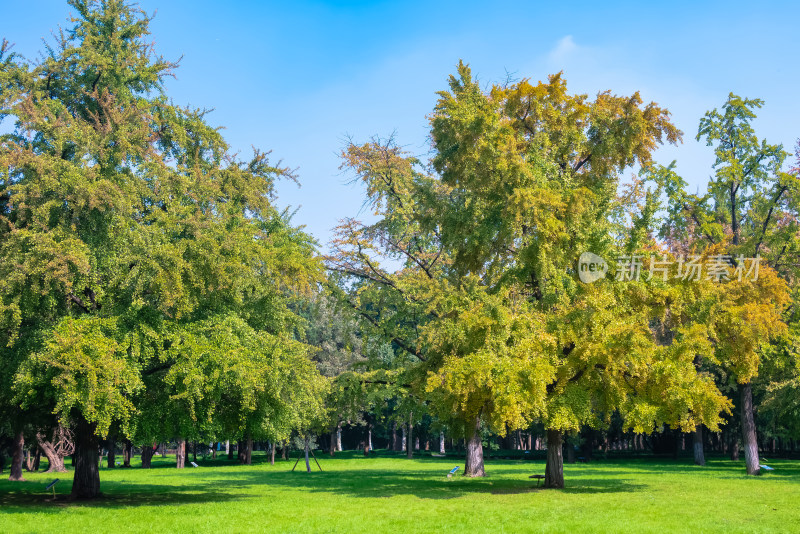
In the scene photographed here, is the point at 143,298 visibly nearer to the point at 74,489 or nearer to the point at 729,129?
the point at 74,489

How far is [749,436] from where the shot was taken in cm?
3269

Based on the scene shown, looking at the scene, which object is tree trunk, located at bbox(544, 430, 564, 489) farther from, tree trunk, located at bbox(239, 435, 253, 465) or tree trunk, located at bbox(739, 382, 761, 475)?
tree trunk, located at bbox(239, 435, 253, 465)

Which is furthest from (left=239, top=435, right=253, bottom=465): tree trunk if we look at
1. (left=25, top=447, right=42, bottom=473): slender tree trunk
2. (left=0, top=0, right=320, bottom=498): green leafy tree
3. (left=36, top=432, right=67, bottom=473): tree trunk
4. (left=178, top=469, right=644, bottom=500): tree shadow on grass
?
(left=0, top=0, right=320, bottom=498): green leafy tree

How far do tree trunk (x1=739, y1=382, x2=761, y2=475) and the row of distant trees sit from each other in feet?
19.5

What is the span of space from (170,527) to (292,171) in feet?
51.2

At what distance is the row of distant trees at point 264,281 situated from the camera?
61.1 ft

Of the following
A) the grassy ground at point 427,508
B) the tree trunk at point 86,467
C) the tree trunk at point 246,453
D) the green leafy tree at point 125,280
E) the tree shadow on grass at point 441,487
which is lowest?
the tree trunk at point 246,453

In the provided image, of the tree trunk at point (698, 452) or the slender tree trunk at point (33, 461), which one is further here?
the slender tree trunk at point (33, 461)

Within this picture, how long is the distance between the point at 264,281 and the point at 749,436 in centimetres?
2475

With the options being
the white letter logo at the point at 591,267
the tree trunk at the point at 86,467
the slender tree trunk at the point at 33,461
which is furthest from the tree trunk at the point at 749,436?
the slender tree trunk at the point at 33,461

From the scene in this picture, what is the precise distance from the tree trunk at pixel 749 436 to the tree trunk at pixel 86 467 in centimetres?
2813

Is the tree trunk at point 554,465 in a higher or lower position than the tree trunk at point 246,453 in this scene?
higher

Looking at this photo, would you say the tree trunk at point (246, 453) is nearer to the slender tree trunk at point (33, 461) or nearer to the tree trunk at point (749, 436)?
the slender tree trunk at point (33, 461)

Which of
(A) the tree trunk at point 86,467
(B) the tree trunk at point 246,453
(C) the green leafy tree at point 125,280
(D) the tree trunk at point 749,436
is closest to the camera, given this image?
(C) the green leafy tree at point 125,280
